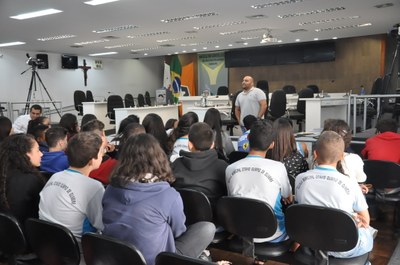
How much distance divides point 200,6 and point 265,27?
115 inches

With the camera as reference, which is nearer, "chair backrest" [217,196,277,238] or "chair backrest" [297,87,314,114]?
"chair backrest" [217,196,277,238]

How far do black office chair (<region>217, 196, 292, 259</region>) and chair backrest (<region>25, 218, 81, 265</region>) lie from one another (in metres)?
0.79

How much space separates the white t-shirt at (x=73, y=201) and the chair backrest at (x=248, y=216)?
0.67 m

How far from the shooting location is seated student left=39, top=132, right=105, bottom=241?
1748 mm

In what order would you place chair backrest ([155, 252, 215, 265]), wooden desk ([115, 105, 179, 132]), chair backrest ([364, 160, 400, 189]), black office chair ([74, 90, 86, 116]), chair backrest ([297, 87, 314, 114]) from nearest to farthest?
chair backrest ([155, 252, 215, 265]) → chair backrest ([364, 160, 400, 189]) → chair backrest ([297, 87, 314, 114]) → wooden desk ([115, 105, 179, 132]) → black office chair ([74, 90, 86, 116])

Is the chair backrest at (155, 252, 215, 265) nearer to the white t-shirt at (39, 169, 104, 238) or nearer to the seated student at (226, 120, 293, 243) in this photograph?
the white t-shirt at (39, 169, 104, 238)

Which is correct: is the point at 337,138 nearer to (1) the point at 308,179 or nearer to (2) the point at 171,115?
(1) the point at 308,179

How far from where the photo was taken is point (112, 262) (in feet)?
4.59

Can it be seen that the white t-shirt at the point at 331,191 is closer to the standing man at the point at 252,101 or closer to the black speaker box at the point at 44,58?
the standing man at the point at 252,101

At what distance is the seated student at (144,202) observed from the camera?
1.50 metres

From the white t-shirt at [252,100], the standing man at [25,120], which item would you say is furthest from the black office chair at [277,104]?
the standing man at [25,120]

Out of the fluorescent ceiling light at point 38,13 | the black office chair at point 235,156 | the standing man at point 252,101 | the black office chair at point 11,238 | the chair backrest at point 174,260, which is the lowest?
the black office chair at point 11,238

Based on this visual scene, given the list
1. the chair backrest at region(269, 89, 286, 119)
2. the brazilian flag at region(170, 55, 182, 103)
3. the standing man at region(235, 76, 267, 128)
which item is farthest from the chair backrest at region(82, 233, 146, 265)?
the brazilian flag at region(170, 55, 182, 103)

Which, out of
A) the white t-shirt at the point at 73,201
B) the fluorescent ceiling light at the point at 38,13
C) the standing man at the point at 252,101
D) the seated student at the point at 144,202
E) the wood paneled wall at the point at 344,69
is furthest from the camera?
the wood paneled wall at the point at 344,69
